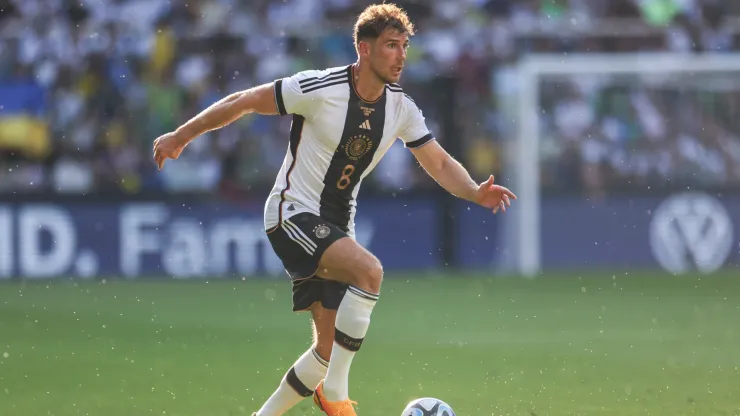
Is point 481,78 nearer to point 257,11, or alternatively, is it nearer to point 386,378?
point 257,11

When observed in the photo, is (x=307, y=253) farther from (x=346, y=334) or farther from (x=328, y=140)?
(x=328, y=140)

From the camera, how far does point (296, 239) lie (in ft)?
20.7

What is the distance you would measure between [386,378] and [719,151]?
9.98 meters

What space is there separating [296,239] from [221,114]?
2.22 ft

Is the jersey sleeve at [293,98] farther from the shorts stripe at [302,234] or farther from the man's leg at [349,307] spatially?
the man's leg at [349,307]

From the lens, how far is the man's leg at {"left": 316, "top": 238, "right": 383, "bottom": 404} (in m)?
6.04

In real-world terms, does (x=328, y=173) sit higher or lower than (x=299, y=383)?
higher

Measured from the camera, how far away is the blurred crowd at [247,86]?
16.7 meters

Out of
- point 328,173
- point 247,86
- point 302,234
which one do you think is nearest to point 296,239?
point 302,234

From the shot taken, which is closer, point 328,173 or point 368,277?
point 368,277

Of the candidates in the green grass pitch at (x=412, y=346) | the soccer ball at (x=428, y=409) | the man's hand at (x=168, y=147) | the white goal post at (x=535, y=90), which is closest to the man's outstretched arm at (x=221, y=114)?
the man's hand at (x=168, y=147)

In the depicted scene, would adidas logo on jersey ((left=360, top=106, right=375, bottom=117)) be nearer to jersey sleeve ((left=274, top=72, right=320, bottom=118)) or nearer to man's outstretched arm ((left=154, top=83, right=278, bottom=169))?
jersey sleeve ((left=274, top=72, right=320, bottom=118))

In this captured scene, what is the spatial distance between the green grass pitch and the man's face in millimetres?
1862

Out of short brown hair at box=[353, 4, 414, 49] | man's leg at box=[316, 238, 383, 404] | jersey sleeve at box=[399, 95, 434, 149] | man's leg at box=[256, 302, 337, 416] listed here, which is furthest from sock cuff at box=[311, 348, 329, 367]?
short brown hair at box=[353, 4, 414, 49]
